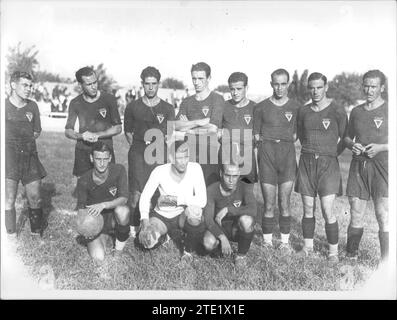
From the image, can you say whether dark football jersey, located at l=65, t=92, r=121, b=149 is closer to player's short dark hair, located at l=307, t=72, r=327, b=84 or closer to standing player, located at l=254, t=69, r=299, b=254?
standing player, located at l=254, t=69, r=299, b=254

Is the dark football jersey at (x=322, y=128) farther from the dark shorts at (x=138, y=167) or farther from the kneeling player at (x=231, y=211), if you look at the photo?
the dark shorts at (x=138, y=167)

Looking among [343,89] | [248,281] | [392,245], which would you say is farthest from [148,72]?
[392,245]

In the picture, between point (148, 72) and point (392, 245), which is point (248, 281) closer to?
point (392, 245)

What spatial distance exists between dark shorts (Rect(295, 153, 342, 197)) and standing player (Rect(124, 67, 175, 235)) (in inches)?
44.9

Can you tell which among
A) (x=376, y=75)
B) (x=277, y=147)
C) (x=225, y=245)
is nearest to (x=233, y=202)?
(x=225, y=245)

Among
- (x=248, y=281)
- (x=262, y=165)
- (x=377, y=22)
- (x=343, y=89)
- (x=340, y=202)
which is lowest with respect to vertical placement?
(x=248, y=281)

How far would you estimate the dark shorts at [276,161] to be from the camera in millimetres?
4199

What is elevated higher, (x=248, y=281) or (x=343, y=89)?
(x=343, y=89)

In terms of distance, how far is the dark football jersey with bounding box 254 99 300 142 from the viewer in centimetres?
418

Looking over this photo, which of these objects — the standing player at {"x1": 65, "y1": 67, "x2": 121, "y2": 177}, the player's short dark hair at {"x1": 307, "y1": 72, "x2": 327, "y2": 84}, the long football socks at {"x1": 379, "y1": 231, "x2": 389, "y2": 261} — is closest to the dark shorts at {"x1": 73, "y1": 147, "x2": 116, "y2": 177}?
the standing player at {"x1": 65, "y1": 67, "x2": 121, "y2": 177}

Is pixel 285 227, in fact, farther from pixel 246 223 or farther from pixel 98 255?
pixel 98 255

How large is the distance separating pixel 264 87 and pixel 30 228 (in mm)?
2285

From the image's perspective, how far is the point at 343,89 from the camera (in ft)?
13.6

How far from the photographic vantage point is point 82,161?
4320 millimetres
